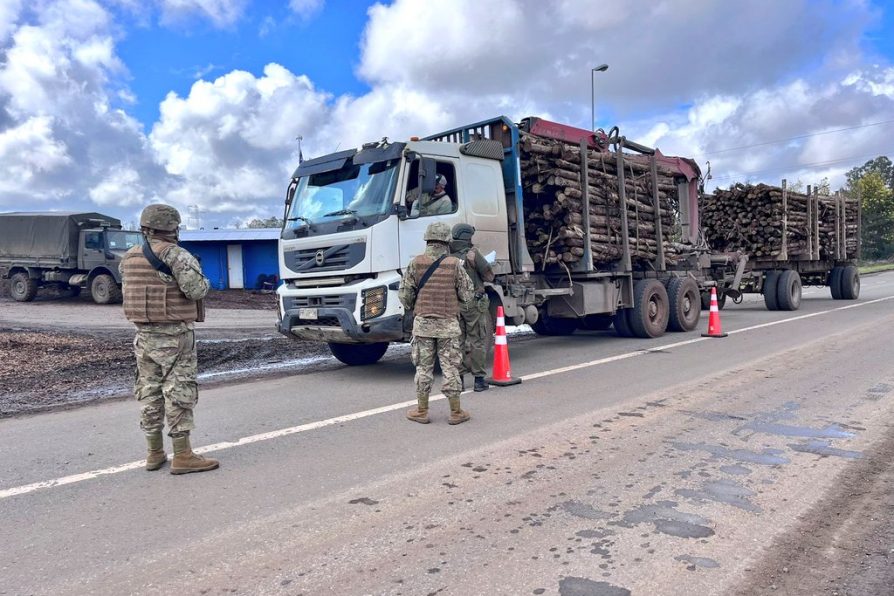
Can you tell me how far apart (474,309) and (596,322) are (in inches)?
230

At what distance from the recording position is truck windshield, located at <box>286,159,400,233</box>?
7438 millimetres

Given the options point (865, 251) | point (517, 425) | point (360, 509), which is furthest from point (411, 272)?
point (865, 251)

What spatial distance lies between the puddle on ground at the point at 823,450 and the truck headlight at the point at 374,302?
405cm

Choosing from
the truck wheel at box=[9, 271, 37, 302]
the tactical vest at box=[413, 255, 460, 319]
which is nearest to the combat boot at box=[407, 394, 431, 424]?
the tactical vest at box=[413, 255, 460, 319]

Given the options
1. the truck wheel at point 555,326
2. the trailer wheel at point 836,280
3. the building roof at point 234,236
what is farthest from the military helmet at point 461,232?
the building roof at point 234,236

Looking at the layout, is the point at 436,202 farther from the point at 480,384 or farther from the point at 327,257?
the point at 480,384

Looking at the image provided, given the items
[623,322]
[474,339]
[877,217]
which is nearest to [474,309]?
[474,339]

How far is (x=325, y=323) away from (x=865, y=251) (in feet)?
197

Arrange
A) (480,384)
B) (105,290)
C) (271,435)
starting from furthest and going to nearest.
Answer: (105,290) < (480,384) < (271,435)

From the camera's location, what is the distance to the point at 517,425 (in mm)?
5473

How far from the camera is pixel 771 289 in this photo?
16.6 meters

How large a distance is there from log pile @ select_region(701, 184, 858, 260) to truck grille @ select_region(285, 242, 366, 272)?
11.3 metres

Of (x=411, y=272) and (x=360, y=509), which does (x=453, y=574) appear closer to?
(x=360, y=509)

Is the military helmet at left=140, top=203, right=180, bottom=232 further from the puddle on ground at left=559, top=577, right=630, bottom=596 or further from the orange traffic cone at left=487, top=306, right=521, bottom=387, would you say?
the orange traffic cone at left=487, top=306, right=521, bottom=387
